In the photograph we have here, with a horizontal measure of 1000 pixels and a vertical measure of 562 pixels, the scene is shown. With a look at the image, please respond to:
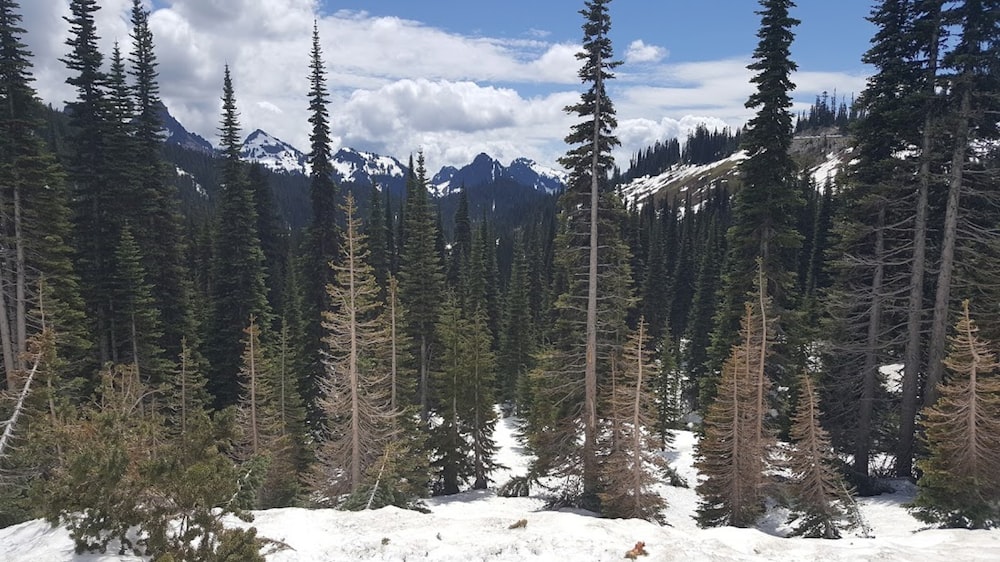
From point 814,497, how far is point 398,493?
40.1 feet

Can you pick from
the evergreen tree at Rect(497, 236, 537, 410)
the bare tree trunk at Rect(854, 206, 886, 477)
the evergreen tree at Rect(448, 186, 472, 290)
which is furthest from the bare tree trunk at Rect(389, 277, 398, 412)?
the evergreen tree at Rect(448, 186, 472, 290)

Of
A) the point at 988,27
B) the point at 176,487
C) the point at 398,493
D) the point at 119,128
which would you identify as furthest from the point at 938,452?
the point at 119,128

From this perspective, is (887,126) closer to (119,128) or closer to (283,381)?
(283,381)

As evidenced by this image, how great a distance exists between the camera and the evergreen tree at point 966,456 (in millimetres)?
12914

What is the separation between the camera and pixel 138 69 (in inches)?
1374

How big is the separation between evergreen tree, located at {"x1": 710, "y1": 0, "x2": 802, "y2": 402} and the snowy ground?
37.0ft

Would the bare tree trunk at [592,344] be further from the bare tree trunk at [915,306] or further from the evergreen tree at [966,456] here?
the bare tree trunk at [915,306]

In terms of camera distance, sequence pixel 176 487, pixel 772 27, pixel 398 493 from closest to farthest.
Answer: pixel 176 487
pixel 398 493
pixel 772 27

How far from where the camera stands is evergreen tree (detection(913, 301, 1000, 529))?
12914mm

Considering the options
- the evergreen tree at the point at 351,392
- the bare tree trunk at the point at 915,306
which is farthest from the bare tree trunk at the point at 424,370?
the bare tree trunk at the point at 915,306

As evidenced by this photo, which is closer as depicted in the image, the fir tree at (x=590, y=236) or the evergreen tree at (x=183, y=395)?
the fir tree at (x=590, y=236)

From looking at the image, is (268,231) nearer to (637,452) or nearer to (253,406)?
(253,406)

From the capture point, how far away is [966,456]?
547 inches

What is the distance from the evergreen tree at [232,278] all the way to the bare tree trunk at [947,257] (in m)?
33.9
